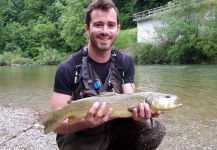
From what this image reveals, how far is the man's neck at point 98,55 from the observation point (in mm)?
5214

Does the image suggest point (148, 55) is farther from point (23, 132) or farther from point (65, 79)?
point (65, 79)

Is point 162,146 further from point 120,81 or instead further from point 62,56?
point 62,56

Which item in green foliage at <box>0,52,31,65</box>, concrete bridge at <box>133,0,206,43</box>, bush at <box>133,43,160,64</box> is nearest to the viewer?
bush at <box>133,43,160,64</box>

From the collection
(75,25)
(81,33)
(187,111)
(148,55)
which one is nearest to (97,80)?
(187,111)

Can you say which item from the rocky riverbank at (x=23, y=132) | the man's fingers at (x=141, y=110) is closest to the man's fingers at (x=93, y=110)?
the man's fingers at (x=141, y=110)

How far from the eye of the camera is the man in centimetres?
508

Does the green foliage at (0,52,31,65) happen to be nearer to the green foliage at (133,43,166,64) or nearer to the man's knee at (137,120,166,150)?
the green foliage at (133,43,166,64)

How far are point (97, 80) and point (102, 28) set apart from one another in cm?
64

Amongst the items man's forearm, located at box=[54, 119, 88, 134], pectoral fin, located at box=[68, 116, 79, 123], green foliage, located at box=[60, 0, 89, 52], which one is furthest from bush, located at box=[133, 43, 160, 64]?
pectoral fin, located at box=[68, 116, 79, 123]

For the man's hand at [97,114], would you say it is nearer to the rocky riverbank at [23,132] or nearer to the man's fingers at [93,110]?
the man's fingers at [93,110]

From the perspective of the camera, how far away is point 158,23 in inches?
2210

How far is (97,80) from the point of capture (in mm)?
5180

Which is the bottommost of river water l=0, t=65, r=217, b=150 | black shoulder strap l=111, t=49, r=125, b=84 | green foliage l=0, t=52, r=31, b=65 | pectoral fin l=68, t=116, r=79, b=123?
green foliage l=0, t=52, r=31, b=65

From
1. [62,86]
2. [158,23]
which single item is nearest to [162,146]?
[62,86]
